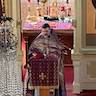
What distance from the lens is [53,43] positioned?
18.8 ft

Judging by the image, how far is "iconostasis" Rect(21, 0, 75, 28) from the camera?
9.79m

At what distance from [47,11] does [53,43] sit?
447 cm

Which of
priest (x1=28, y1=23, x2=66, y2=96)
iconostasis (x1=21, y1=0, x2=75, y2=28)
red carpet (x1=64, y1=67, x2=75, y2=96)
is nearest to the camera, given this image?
priest (x1=28, y1=23, x2=66, y2=96)

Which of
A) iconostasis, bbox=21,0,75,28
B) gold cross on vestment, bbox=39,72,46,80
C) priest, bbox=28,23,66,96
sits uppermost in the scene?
iconostasis, bbox=21,0,75,28

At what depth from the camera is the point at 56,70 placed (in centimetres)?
548

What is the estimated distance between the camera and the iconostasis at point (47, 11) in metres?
9.79

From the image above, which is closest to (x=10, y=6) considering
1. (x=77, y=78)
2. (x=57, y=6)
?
(x=77, y=78)

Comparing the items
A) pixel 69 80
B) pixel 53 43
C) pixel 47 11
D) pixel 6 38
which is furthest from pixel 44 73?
pixel 47 11

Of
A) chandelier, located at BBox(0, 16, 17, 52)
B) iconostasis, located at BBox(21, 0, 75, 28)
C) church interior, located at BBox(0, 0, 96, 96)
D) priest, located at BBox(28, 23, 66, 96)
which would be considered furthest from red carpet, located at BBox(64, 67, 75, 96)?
chandelier, located at BBox(0, 16, 17, 52)

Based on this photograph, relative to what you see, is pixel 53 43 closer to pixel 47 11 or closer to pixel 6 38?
pixel 6 38

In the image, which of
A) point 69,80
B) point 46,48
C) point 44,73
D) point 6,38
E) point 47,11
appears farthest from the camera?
point 47,11

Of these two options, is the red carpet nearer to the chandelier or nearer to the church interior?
the church interior

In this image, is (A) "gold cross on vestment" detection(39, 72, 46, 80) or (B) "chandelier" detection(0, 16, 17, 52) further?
(A) "gold cross on vestment" detection(39, 72, 46, 80)

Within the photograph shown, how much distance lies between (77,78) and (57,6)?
10.3 feet
